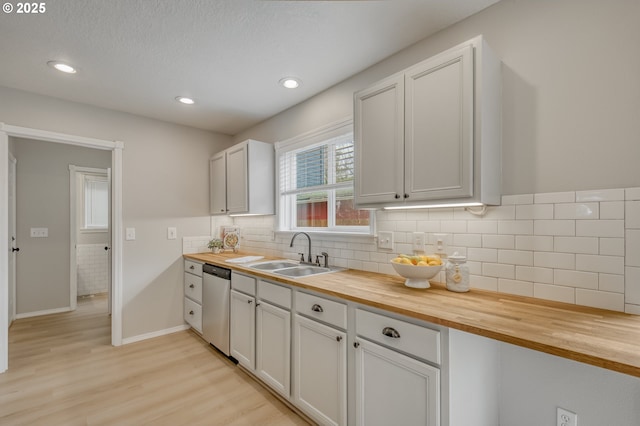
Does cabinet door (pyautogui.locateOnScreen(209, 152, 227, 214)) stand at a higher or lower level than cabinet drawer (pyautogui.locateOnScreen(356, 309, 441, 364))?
higher

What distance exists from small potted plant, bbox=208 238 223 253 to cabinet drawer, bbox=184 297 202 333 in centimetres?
62

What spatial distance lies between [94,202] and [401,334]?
5778 millimetres

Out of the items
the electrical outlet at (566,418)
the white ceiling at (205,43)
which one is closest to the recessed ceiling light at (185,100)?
the white ceiling at (205,43)

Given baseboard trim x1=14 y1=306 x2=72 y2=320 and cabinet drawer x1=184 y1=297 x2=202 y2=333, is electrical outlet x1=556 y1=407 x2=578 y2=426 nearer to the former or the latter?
cabinet drawer x1=184 y1=297 x2=202 y2=333

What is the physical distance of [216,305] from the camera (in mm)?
2865

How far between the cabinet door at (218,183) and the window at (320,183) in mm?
738

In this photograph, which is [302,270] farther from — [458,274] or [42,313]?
[42,313]

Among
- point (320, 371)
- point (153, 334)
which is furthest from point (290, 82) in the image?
point (153, 334)

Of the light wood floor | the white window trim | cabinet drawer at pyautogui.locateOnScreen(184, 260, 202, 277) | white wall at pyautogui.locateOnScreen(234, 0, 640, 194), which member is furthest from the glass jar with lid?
the white window trim

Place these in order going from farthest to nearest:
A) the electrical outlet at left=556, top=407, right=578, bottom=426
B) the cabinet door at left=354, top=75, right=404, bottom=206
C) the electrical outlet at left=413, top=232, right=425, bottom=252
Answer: the electrical outlet at left=413, top=232, right=425, bottom=252
the cabinet door at left=354, top=75, right=404, bottom=206
the electrical outlet at left=556, top=407, right=578, bottom=426

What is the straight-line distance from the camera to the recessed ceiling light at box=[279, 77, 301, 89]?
249 cm

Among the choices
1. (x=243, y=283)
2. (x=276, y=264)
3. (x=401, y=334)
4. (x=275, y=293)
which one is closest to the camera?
(x=401, y=334)

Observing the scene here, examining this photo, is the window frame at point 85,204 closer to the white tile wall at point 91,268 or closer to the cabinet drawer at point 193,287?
the white tile wall at point 91,268

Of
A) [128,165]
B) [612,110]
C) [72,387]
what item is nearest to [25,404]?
[72,387]
